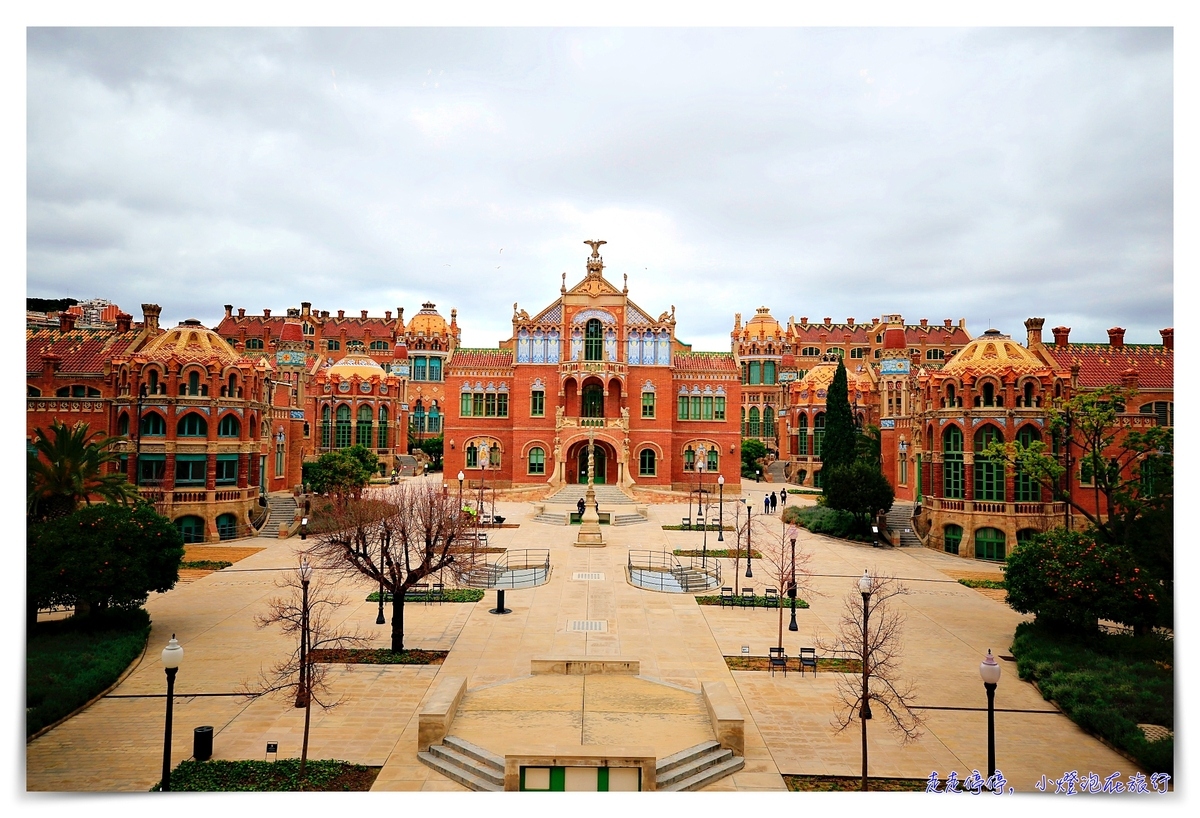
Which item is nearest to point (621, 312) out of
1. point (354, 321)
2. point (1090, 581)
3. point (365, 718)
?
point (1090, 581)

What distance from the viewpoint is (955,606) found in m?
28.1

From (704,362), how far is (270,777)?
5579 cm

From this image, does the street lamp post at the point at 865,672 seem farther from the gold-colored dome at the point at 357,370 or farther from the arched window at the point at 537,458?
the gold-colored dome at the point at 357,370

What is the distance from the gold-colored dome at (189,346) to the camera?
4006cm

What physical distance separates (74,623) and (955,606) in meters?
29.6

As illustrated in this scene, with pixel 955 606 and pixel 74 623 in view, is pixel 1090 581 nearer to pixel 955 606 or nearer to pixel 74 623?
pixel 955 606

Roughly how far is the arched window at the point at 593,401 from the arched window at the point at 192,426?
102 ft

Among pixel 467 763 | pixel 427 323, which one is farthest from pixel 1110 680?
pixel 427 323

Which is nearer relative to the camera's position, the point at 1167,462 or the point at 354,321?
the point at 1167,462

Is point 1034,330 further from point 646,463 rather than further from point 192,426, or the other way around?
point 192,426

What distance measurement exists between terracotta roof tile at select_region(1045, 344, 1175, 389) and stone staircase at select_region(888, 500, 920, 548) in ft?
41.1

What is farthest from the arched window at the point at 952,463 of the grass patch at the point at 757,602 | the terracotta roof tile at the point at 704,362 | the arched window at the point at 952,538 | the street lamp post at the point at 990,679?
the street lamp post at the point at 990,679

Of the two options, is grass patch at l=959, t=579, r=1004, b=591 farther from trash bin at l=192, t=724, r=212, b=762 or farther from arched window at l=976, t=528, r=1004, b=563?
trash bin at l=192, t=724, r=212, b=762

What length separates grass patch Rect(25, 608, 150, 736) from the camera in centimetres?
1596
